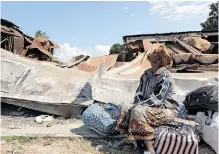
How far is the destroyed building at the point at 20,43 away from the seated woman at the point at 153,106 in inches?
267

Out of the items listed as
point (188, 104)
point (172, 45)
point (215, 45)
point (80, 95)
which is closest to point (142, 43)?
point (172, 45)

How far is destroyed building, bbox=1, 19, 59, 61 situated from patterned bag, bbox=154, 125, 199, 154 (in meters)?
7.21

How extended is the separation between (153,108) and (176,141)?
0.48m

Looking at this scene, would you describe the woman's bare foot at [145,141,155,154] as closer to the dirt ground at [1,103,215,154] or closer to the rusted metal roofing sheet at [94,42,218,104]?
the dirt ground at [1,103,215,154]

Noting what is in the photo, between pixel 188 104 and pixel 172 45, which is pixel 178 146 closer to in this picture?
pixel 188 104

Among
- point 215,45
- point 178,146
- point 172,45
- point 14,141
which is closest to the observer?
point 178,146

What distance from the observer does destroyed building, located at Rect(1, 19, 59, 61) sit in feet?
32.6

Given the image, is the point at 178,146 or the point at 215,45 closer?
the point at 178,146

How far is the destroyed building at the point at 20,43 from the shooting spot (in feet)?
32.6

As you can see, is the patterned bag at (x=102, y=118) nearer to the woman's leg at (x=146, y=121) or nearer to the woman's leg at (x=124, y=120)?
the woman's leg at (x=124, y=120)

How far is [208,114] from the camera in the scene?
420cm

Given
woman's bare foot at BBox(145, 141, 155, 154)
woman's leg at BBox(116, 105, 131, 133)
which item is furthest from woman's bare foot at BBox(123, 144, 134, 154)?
woman's bare foot at BBox(145, 141, 155, 154)

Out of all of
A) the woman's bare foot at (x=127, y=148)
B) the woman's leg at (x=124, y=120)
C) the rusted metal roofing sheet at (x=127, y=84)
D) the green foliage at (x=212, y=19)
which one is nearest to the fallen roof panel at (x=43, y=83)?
the rusted metal roofing sheet at (x=127, y=84)

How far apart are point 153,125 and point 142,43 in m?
5.48
